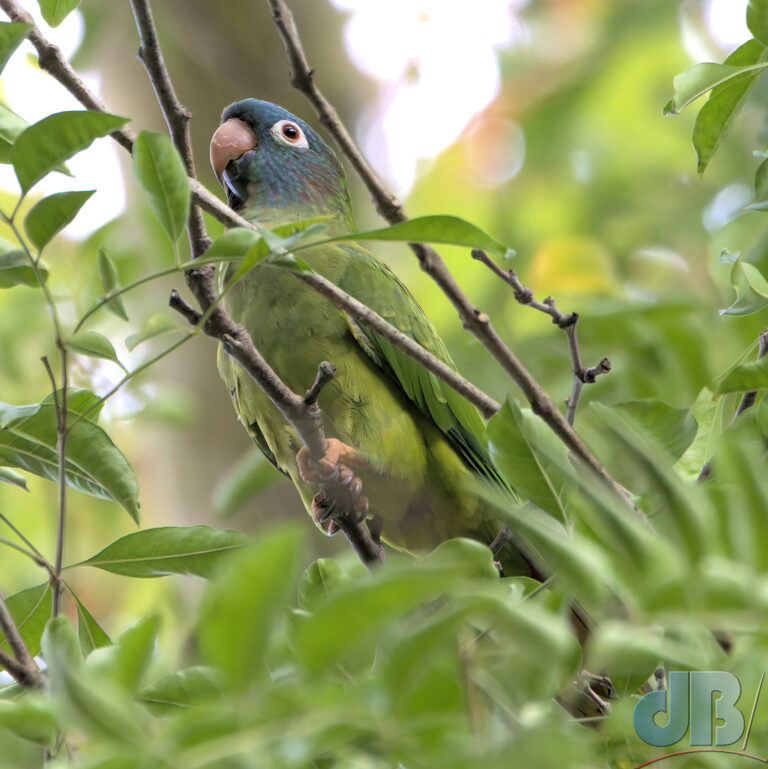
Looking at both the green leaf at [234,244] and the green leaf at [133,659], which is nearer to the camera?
the green leaf at [133,659]

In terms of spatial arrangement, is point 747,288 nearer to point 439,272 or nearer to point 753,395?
point 753,395

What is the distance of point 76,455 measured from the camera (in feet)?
3.33

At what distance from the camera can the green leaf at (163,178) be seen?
2.63ft

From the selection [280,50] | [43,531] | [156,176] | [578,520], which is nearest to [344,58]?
[280,50]

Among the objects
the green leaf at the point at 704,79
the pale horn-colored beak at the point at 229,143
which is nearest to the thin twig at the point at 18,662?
the green leaf at the point at 704,79

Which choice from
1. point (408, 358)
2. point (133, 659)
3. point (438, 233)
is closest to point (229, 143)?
point (408, 358)

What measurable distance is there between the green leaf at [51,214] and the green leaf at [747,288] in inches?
26.1

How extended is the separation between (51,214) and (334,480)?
0.74 metres

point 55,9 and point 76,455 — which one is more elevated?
point 55,9

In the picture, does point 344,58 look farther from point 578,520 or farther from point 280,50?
point 578,520

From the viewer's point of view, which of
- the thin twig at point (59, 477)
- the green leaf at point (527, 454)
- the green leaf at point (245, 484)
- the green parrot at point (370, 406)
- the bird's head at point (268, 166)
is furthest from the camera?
the bird's head at point (268, 166)

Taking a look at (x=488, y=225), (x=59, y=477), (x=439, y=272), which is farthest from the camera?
(x=488, y=225)

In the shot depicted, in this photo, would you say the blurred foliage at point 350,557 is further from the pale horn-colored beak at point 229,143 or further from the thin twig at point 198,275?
the pale horn-colored beak at point 229,143

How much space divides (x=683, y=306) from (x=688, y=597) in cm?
128
